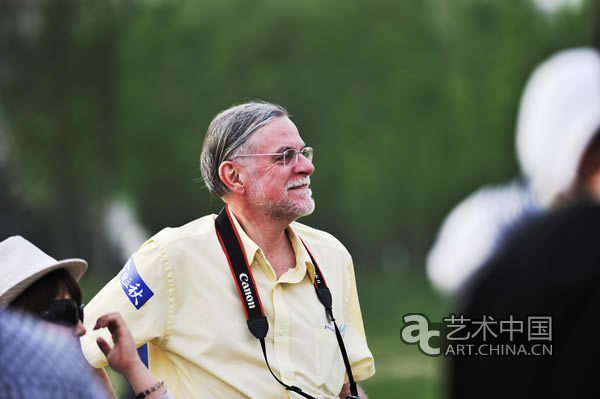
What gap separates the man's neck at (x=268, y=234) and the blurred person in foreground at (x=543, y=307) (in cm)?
177

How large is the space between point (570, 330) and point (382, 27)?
13931mm

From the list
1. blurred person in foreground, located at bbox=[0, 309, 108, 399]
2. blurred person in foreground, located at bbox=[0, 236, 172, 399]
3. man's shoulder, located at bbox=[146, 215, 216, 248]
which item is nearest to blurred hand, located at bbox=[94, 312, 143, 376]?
blurred person in foreground, located at bbox=[0, 236, 172, 399]

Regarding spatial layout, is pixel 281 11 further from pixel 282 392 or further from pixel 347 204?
pixel 282 392

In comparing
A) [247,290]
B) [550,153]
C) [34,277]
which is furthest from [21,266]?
[550,153]

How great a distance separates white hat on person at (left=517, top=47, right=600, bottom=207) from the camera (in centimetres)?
140

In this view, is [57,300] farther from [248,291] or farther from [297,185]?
[297,185]

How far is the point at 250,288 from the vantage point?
2.94 meters

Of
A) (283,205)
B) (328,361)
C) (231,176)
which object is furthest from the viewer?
(231,176)

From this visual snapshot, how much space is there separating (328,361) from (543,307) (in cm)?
176

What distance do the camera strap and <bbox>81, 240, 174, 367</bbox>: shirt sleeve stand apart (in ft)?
0.78

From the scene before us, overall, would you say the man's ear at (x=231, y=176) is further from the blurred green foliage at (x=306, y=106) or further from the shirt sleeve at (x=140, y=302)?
the blurred green foliage at (x=306, y=106)

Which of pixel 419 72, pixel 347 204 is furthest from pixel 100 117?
pixel 419 72

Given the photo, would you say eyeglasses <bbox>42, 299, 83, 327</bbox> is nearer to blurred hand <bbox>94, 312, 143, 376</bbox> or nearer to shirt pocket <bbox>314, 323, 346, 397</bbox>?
blurred hand <bbox>94, 312, 143, 376</bbox>

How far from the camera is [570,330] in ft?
4.26
